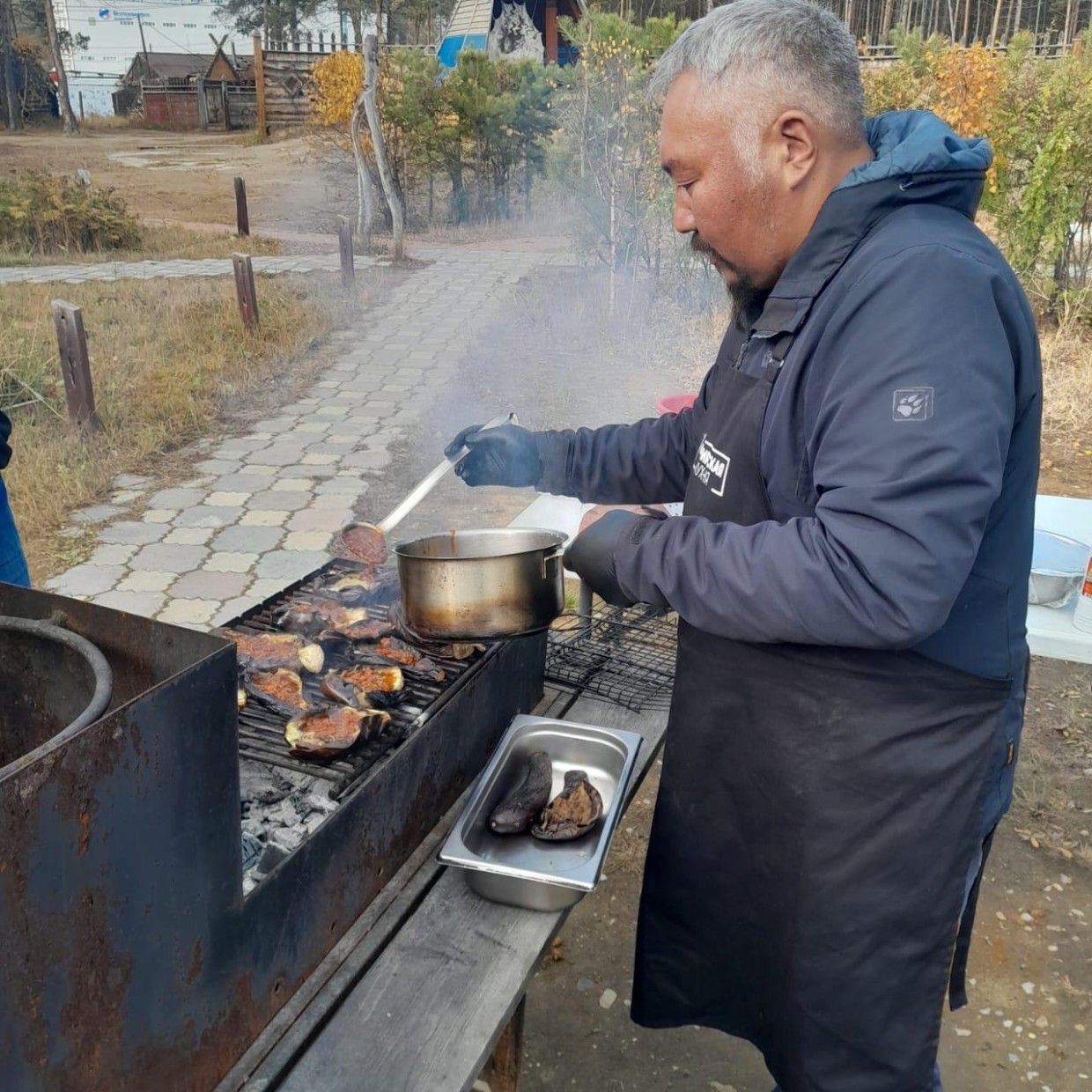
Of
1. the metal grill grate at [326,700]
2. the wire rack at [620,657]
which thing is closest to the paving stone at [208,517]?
the wire rack at [620,657]

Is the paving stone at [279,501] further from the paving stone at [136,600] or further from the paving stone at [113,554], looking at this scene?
the paving stone at [136,600]

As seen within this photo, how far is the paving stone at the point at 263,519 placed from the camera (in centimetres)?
596

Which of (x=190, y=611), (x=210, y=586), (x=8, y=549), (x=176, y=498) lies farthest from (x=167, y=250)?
(x=8, y=549)

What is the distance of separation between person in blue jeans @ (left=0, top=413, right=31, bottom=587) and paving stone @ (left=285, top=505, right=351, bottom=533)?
288cm

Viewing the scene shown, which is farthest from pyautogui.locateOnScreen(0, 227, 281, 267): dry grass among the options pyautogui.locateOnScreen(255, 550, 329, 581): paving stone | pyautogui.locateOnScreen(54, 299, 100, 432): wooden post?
Result: pyautogui.locateOnScreen(255, 550, 329, 581): paving stone

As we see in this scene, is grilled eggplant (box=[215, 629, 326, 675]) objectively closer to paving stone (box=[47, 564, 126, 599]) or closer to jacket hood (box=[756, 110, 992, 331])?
jacket hood (box=[756, 110, 992, 331])

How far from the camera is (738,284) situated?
1.88 meters

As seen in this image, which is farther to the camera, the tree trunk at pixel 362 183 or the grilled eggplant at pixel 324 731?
the tree trunk at pixel 362 183

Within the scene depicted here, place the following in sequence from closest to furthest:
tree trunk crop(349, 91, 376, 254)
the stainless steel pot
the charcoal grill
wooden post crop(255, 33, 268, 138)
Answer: the charcoal grill → the stainless steel pot → tree trunk crop(349, 91, 376, 254) → wooden post crop(255, 33, 268, 138)

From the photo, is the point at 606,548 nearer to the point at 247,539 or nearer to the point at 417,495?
the point at 417,495

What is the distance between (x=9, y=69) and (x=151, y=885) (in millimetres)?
30213

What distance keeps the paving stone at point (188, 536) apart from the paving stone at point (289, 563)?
506mm

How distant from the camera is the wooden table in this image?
153cm

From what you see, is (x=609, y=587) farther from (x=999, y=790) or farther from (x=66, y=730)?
(x=66, y=730)
